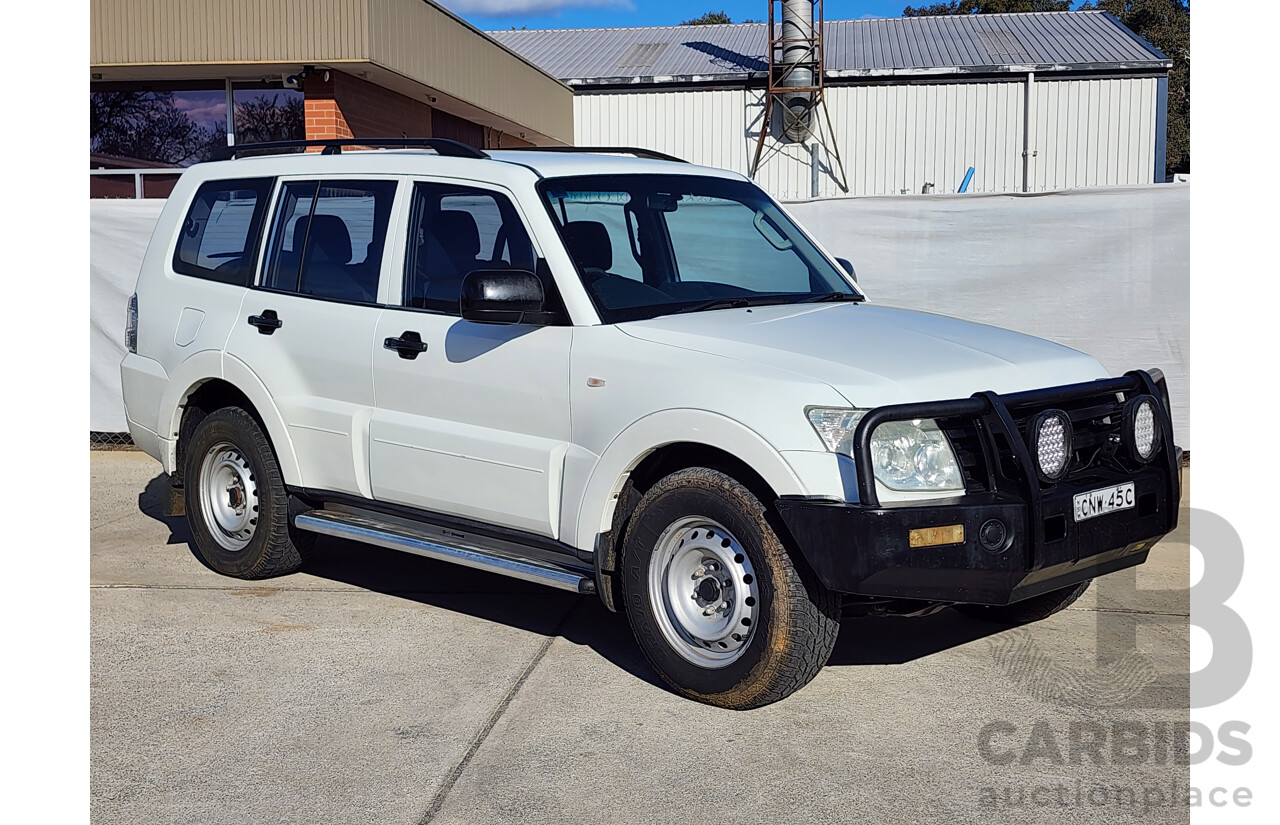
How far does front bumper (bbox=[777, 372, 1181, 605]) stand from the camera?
4.38m

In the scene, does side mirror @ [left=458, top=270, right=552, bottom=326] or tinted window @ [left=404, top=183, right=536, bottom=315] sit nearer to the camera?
side mirror @ [left=458, top=270, right=552, bottom=326]

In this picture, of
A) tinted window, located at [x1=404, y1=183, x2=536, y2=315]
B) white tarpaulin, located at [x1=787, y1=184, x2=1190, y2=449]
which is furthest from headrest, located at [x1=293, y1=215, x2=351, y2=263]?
white tarpaulin, located at [x1=787, y1=184, x2=1190, y2=449]

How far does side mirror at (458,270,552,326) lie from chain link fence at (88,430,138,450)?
694 cm

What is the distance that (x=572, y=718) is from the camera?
484 centimetres

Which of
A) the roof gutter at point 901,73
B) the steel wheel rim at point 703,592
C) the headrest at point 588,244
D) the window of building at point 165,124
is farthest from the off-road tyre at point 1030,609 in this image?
the roof gutter at point 901,73

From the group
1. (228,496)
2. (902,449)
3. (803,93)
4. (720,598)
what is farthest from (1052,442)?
(803,93)

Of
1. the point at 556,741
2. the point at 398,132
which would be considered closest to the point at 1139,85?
the point at 398,132

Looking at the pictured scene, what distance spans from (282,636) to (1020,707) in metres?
3.23

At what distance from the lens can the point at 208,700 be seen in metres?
5.07

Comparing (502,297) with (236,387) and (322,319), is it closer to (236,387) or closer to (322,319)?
(322,319)

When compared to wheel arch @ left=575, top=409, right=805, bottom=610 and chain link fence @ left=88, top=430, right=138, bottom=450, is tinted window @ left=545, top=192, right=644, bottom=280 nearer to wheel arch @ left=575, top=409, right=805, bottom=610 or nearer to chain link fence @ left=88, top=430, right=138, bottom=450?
wheel arch @ left=575, top=409, right=805, bottom=610

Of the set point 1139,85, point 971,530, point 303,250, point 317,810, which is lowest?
point 317,810

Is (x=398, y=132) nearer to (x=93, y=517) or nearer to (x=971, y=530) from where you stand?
(x=93, y=517)

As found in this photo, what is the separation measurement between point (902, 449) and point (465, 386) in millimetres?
1994
